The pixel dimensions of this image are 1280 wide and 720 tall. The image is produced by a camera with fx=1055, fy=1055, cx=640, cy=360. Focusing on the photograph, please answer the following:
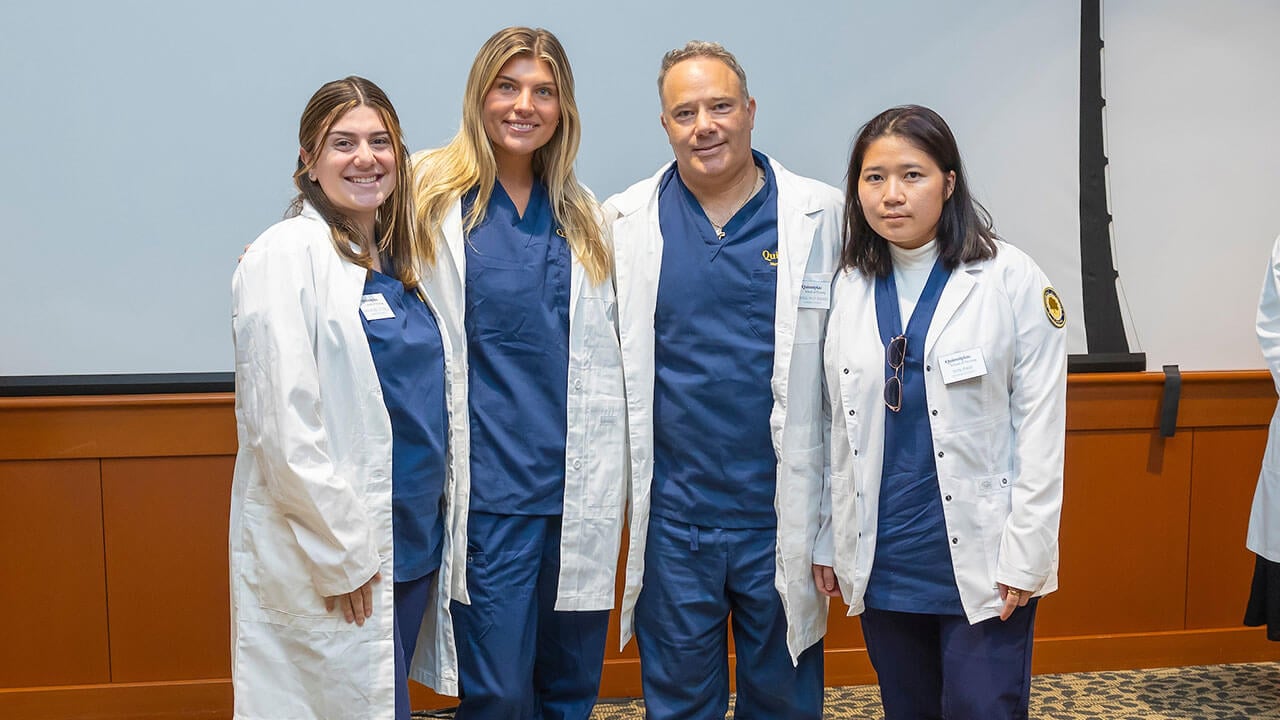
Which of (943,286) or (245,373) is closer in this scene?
(245,373)

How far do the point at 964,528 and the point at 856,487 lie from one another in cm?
21

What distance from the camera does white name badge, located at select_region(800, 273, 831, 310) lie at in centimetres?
216

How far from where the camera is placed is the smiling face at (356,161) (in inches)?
75.5

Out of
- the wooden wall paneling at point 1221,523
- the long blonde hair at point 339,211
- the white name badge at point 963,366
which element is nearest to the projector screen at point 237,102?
the long blonde hair at point 339,211

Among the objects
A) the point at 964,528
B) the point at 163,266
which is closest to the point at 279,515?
the point at 964,528

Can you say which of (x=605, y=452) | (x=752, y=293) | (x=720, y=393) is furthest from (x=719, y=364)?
(x=605, y=452)

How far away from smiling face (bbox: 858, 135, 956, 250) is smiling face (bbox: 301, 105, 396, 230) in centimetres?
90

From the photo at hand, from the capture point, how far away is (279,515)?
183 centimetres

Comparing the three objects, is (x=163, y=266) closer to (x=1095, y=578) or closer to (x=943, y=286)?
(x=943, y=286)

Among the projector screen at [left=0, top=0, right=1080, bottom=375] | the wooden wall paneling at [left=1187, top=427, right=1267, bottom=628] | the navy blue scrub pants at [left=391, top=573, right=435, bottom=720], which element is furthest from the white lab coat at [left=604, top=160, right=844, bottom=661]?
the wooden wall paneling at [left=1187, top=427, right=1267, bottom=628]

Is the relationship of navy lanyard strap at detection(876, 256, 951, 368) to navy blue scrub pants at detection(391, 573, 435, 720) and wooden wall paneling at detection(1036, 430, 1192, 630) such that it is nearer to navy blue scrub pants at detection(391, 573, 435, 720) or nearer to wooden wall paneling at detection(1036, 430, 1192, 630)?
navy blue scrub pants at detection(391, 573, 435, 720)

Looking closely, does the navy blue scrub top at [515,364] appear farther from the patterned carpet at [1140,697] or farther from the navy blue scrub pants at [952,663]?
the patterned carpet at [1140,697]

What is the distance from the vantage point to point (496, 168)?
2209 millimetres

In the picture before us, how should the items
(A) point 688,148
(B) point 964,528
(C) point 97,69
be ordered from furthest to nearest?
(C) point 97,69, (A) point 688,148, (B) point 964,528
